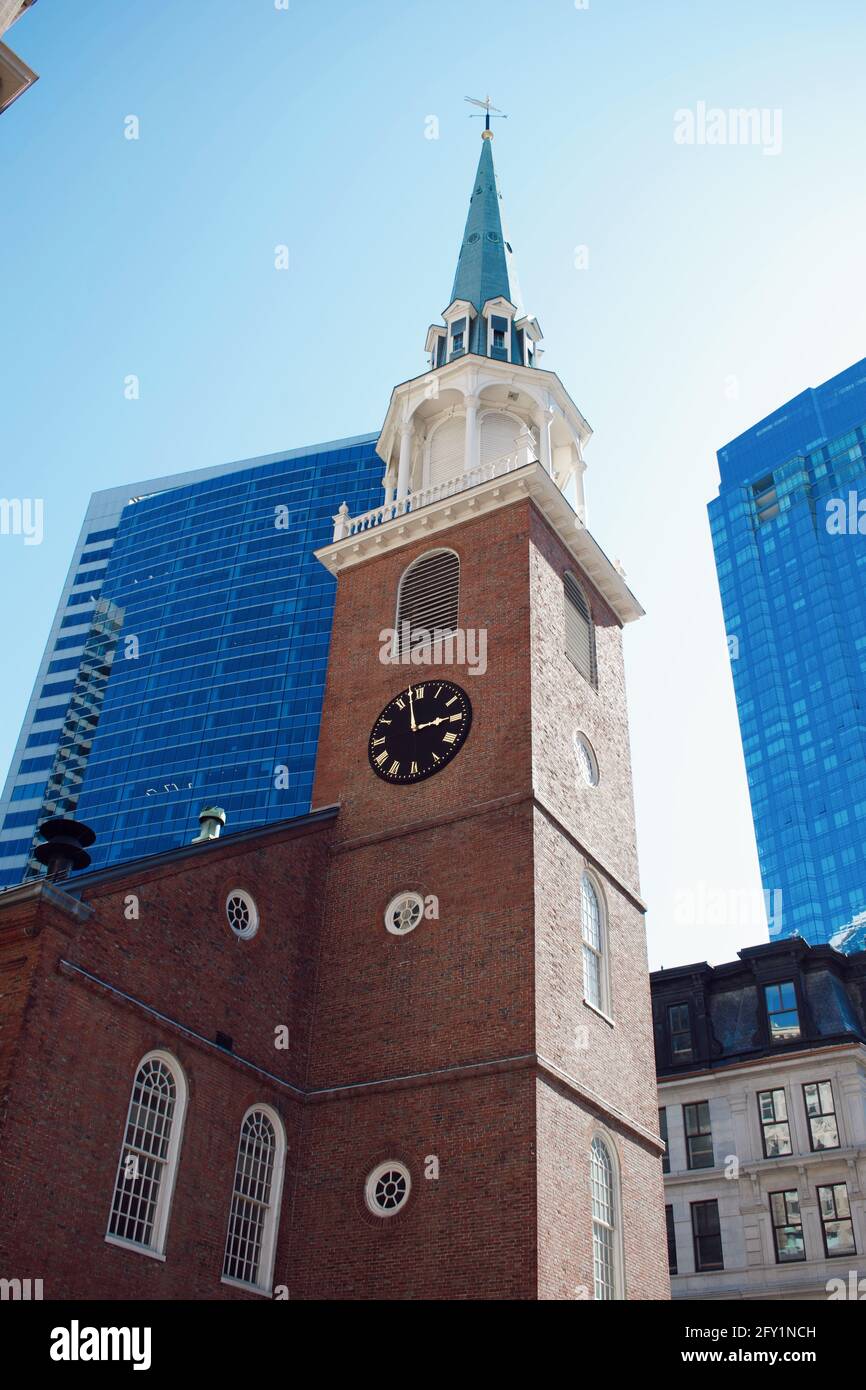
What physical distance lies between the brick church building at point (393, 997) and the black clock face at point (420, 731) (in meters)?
0.06

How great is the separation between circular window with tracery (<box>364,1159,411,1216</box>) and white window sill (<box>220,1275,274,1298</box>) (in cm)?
196

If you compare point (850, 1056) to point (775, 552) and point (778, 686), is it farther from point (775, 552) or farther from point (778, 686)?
point (775, 552)

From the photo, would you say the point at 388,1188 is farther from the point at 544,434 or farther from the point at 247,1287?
the point at 544,434

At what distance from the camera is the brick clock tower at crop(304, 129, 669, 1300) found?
18.5m

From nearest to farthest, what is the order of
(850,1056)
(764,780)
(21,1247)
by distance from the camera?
(21,1247), (850,1056), (764,780)

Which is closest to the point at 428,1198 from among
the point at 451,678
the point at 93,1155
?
the point at 93,1155

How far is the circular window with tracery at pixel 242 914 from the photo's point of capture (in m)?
20.8

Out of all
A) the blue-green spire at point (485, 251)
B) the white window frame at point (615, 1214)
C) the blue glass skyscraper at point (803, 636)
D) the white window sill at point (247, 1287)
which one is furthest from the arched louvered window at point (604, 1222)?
the blue glass skyscraper at point (803, 636)

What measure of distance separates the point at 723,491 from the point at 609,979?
485ft

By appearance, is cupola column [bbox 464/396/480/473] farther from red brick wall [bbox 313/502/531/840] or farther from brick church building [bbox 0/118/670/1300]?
red brick wall [bbox 313/502/531/840]

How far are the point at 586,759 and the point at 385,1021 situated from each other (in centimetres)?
710

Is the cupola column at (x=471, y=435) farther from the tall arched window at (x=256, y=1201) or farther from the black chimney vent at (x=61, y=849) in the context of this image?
the tall arched window at (x=256, y=1201)

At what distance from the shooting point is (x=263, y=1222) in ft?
63.2
